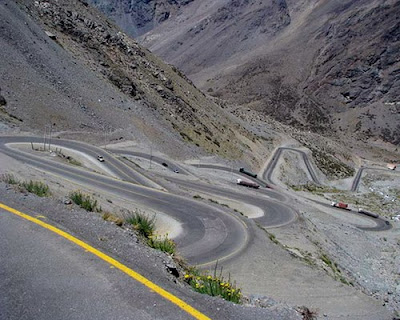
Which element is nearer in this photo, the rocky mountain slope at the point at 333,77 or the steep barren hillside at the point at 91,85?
the steep barren hillside at the point at 91,85

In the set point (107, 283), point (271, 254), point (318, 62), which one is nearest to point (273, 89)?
point (318, 62)

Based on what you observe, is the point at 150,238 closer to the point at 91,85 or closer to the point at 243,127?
the point at 91,85

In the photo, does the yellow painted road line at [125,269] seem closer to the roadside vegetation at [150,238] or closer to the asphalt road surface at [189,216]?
the roadside vegetation at [150,238]

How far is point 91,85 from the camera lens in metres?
57.8

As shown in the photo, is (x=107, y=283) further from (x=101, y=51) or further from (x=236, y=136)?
(x=236, y=136)

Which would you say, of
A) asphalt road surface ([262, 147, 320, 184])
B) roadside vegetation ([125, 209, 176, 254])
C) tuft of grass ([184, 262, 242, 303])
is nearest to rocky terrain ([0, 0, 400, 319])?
tuft of grass ([184, 262, 242, 303])

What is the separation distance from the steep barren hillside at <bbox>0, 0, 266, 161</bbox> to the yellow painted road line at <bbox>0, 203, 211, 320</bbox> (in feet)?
127

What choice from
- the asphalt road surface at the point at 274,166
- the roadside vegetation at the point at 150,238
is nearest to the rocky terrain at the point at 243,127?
the roadside vegetation at the point at 150,238

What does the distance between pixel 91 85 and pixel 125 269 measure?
5498 cm

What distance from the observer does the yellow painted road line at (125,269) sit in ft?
17.6

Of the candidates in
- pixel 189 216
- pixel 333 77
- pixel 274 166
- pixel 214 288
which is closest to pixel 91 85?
pixel 274 166

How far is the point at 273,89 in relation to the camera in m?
157

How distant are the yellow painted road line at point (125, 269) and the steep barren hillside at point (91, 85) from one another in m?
38.6

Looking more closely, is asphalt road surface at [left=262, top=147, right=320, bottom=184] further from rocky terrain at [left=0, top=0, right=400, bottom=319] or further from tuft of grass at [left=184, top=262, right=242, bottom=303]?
tuft of grass at [left=184, top=262, right=242, bottom=303]
